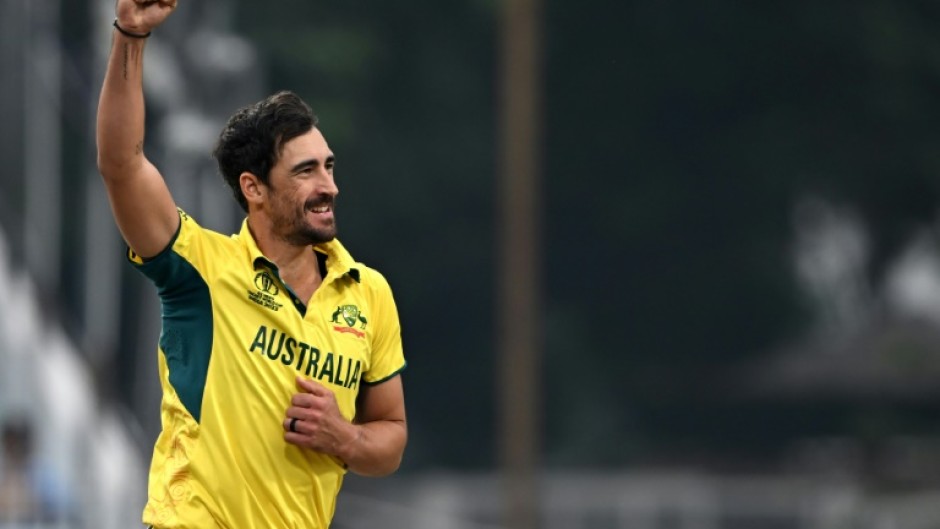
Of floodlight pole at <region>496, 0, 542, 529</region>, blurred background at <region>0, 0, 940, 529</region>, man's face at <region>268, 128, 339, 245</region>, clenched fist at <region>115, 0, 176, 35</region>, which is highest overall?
blurred background at <region>0, 0, 940, 529</region>

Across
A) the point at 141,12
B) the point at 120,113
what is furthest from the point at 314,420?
the point at 141,12

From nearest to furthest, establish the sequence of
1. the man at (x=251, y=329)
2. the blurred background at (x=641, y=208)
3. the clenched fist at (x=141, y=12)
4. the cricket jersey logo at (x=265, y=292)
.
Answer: the clenched fist at (x=141, y=12), the man at (x=251, y=329), the cricket jersey logo at (x=265, y=292), the blurred background at (x=641, y=208)

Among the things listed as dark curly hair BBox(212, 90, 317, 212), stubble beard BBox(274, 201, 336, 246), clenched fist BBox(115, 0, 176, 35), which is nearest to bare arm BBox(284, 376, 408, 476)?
stubble beard BBox(274, 201, 336, 246)

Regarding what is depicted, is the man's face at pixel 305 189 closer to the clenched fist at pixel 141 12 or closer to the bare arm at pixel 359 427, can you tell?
the bare arm at pixel 359 427

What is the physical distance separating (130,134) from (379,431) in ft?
3.55

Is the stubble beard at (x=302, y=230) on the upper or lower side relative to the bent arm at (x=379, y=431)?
upper

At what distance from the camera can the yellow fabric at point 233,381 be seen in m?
5.73

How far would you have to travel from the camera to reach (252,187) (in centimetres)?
595

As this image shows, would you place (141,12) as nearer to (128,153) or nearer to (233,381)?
(128,153)

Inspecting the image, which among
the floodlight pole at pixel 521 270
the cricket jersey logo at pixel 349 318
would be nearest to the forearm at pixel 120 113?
the cricket jersey logo at pixel 349 318

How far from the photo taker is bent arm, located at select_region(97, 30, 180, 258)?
5.54 metres

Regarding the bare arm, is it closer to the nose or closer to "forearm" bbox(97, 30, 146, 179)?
the nose

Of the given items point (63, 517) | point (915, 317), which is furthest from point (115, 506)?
point (915, 317)

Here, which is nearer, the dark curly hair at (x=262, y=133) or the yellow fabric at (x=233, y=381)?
the yellow fabric at (x=233, y=381)
